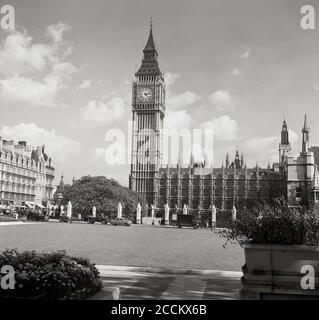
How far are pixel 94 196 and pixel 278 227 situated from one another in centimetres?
6610

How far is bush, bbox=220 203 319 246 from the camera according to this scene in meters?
5.72

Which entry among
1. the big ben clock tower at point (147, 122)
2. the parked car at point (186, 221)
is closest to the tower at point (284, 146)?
the big ben clock tower at point (147, 122)

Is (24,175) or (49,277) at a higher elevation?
(24,175)

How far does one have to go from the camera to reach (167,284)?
308 inches

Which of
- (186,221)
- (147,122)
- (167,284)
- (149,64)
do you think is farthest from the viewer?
(147,122)

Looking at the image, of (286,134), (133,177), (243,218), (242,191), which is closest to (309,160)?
(242,191)

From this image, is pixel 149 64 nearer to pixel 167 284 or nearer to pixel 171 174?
pixel 171 174

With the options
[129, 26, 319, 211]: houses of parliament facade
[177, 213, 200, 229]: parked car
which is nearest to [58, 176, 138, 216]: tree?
[177, 213, 200, 229]: parked car

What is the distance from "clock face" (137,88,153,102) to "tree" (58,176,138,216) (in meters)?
55.4

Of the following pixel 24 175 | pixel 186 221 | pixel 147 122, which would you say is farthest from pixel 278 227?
pixel 147 122

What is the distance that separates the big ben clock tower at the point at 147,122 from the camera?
118312mm

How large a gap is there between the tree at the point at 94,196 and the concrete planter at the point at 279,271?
65186mm

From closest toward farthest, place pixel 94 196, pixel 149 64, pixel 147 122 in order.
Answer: pixel 94 196 < pixel 149 64 < pixel 147 122

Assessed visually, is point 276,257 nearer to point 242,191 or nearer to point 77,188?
point 77,188
